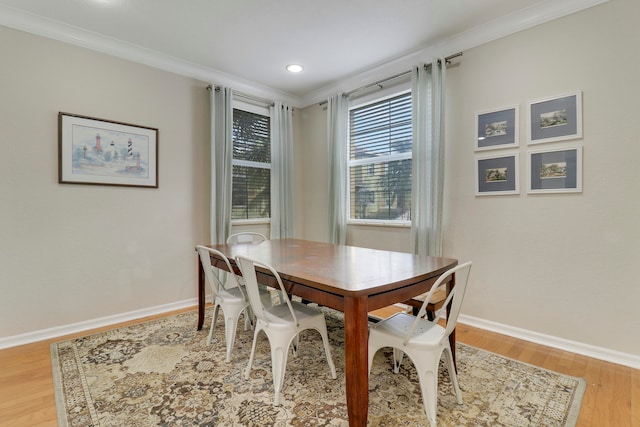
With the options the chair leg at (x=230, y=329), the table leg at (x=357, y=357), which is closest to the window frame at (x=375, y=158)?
the chair leg at (x=230, y=329)

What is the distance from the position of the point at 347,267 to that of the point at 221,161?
2262 millimetres

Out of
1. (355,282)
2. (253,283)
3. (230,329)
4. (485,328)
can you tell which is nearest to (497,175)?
(485,328)

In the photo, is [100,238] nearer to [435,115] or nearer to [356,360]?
[356,360]

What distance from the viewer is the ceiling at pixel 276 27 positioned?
2316mm

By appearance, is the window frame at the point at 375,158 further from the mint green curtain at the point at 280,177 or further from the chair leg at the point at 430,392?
the chair leg at the point at 430,392

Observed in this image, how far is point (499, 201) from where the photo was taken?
2.62 meters

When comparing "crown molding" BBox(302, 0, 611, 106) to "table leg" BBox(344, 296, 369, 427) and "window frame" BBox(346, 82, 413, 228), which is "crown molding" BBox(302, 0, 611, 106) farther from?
"table leg" BBox(344, 296, 369, 427)

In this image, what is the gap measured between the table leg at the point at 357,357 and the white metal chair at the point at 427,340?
17 centimetres

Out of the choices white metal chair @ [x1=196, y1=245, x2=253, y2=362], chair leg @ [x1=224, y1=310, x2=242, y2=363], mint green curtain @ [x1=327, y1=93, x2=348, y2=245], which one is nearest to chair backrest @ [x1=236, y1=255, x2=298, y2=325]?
white metal chair @ [x1=196, y1=245, x2=253, y2=362]

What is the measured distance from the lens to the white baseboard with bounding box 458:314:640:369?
81.7 inches

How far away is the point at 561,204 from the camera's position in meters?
2.31

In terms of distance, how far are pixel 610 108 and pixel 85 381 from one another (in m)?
3.88

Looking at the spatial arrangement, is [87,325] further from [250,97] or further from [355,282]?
[250,97]

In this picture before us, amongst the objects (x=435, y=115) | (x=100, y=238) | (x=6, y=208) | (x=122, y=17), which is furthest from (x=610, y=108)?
(x=6, y=208)
